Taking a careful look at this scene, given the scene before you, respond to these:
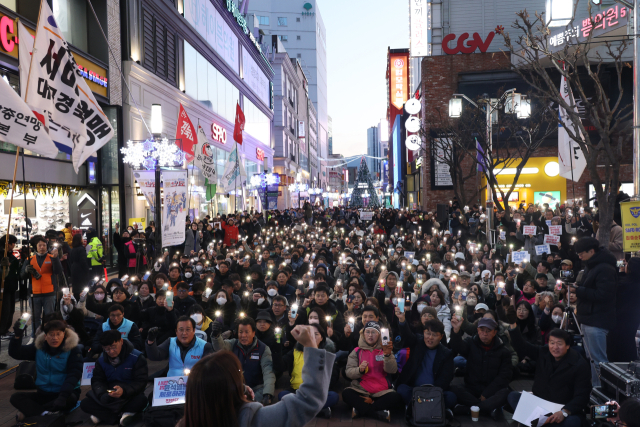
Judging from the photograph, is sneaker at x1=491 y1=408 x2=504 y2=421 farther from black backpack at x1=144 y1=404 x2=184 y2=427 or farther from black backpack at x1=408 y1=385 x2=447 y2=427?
black backpack at x1=144 y1=404 x2=184 y2=427

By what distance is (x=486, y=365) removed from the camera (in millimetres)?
7062

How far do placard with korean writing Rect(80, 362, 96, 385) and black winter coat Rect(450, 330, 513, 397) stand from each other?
4.98 m


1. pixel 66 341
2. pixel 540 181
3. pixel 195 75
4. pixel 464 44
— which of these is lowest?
pixel 66 341

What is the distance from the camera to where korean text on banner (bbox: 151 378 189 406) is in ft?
20.4

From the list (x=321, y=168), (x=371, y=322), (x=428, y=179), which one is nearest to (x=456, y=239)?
(x=371, y=322)

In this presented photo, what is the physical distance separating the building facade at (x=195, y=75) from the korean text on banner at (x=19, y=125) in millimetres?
7960

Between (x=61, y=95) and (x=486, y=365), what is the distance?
Answer: 7.95 meters

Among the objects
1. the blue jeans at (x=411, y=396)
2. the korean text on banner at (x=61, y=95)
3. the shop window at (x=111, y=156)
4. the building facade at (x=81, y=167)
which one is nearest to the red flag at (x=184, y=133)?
the building facade at (x=81, y=167)

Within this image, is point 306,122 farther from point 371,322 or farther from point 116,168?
point 371,322

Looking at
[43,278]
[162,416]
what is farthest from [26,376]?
[43,278]

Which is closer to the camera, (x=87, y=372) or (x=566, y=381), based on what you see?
(x=566, y=381)

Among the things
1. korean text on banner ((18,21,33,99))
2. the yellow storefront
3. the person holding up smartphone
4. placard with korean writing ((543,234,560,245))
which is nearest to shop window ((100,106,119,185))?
korean text on banner ((18,21,33,99))

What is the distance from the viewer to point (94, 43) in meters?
19.7

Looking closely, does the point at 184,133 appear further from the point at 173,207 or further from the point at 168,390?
the point at 168,390
